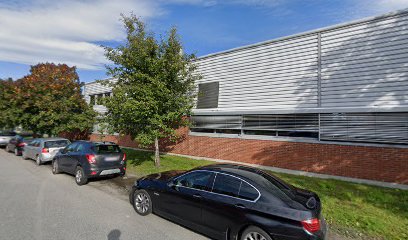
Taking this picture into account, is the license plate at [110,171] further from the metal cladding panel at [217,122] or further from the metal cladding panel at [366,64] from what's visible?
the metal cladding panel at [366,64]

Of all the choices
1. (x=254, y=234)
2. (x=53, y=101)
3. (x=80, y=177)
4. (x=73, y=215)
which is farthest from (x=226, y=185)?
(x=53, y=101)

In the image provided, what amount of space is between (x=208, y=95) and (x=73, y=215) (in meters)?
8.94

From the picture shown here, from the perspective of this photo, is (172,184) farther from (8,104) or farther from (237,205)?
(8,104)

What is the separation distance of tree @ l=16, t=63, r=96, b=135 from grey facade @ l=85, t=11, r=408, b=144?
1196cm

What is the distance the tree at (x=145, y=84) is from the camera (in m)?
9.77

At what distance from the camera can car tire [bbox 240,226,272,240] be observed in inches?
150

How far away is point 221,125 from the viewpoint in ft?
41.0

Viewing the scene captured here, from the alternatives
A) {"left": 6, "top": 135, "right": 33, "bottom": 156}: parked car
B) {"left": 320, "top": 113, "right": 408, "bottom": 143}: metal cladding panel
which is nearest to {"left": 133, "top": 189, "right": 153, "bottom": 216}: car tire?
{"left": 320, "top": 113, "right": 408, "bottom": 143}: metal cladding panel

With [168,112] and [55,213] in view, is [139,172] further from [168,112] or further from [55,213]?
[55,213]

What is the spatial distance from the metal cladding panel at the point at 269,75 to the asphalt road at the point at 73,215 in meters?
6.90

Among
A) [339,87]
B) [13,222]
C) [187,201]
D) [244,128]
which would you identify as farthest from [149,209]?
[339,87]

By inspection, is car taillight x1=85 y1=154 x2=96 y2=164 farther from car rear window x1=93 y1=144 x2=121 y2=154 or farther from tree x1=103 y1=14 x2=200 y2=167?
tree x1=103 y1=14 x2=200 y2=167

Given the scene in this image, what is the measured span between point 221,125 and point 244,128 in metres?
1.35

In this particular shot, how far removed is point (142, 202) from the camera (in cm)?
591
